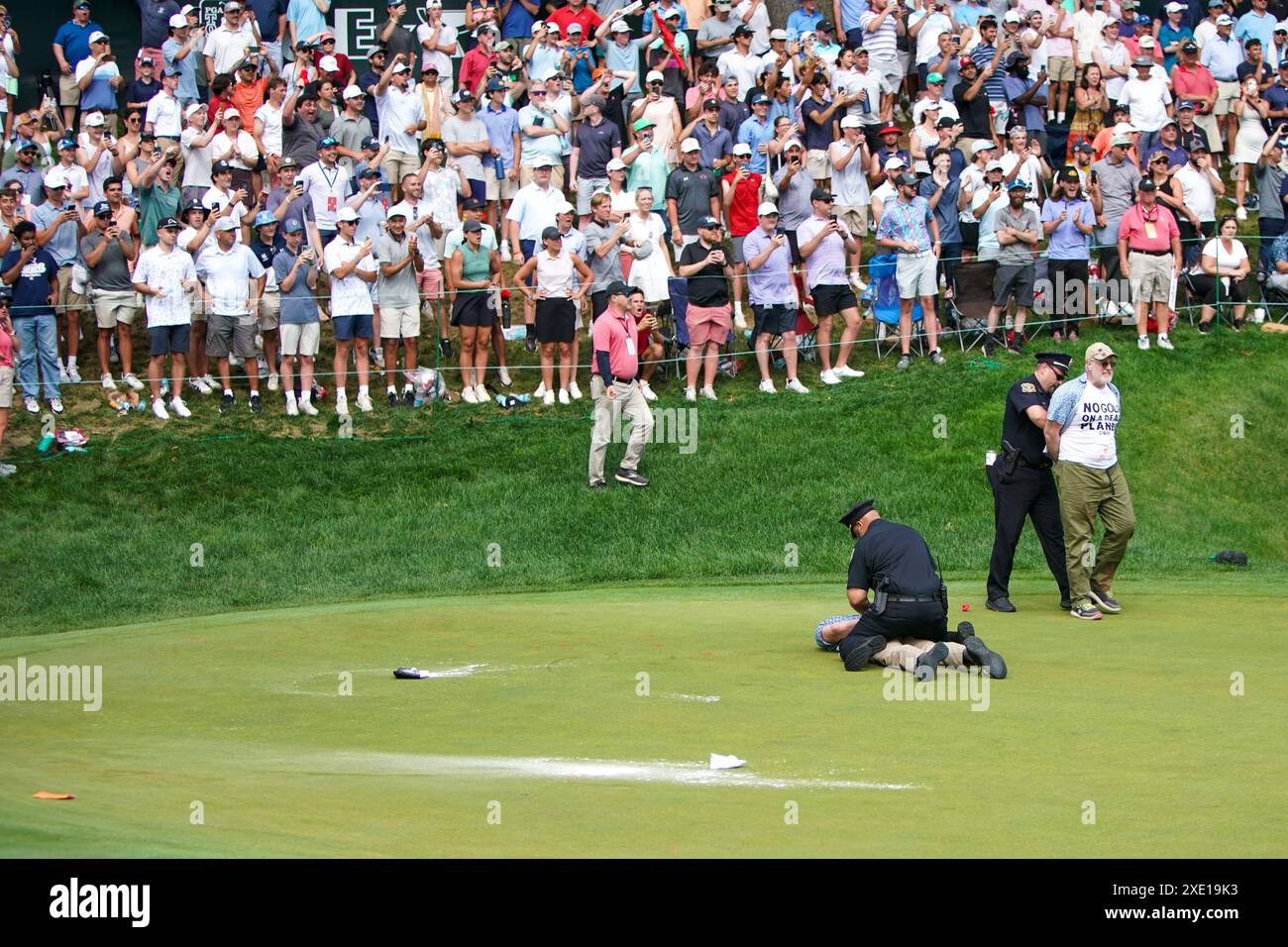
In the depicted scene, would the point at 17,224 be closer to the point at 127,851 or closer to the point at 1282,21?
the point at 127,851

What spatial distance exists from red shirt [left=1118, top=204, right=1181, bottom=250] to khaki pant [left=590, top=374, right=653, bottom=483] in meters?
8.39

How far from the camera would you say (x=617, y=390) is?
21422 millimetres

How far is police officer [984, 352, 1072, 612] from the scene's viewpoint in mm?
15953

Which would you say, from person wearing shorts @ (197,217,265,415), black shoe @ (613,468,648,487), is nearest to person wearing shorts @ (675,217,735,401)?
black shoe @ (613,468,648,487)

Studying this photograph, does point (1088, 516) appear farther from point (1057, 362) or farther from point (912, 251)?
point (912, 251)

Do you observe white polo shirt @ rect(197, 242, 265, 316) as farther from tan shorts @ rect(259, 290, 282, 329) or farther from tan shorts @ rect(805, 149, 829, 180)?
tan shorts @ rect(805, 149, 829, 180)

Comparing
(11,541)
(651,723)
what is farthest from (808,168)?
Answer: (651,723)

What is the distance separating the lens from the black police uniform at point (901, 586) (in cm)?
1270

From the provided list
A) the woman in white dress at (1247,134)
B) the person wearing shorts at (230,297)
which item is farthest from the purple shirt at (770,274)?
the woman in white dress at (1247,134)

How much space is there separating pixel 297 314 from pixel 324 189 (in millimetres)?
2581

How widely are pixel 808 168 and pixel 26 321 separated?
12.1 metres

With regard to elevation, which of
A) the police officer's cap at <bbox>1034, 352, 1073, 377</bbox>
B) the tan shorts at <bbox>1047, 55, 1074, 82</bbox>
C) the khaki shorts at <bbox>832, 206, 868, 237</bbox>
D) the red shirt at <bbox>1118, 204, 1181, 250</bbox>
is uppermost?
the tan shorts at <bbox>1047, 55, 1074, 82</bbox>

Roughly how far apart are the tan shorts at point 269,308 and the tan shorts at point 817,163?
8.88 meters

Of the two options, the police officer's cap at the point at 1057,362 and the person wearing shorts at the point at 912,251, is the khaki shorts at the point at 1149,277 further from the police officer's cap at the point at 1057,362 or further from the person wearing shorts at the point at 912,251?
the police officer's cap at the point at 1057,362
